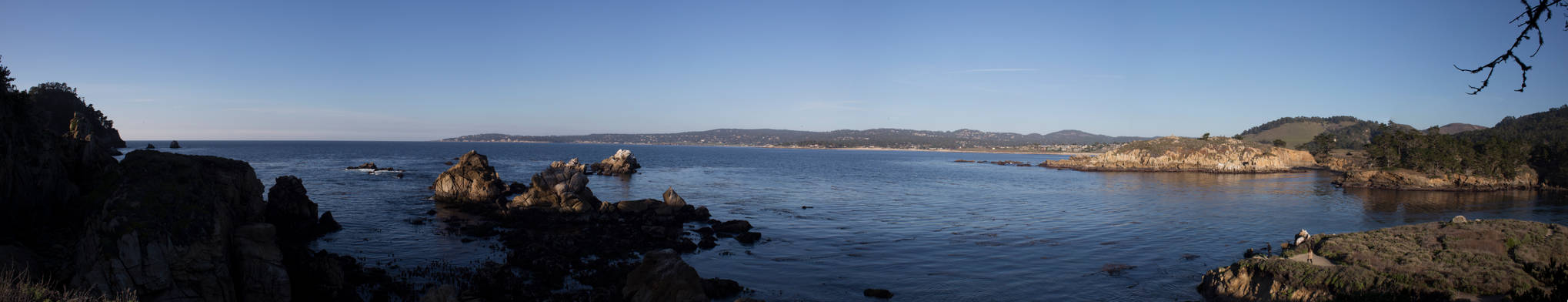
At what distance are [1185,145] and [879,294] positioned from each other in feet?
329

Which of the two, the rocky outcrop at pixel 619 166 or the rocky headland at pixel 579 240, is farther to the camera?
the rocky outcrop at pixel 619 166

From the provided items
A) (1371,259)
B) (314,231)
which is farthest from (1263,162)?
(314,231)

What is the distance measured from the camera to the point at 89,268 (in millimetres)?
10836

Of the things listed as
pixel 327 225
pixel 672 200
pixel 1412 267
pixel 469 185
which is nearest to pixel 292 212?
pixel 327 225

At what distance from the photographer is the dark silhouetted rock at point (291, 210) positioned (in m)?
24.7

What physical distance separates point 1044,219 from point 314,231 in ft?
109

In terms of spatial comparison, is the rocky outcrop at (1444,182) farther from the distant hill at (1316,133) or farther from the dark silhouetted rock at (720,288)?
the distant hill at (1316,133)

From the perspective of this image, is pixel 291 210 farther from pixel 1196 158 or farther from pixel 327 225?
pixel 1196 158

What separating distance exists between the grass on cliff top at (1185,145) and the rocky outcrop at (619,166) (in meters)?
75.9

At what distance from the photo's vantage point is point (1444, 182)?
54.4 meters

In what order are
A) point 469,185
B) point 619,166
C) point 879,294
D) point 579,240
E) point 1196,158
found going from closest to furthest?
point 879,294 → point 579,240 → point 469,185 → point 619,166 → point 1196,158

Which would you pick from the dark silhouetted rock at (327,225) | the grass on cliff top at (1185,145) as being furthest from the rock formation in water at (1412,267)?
the grass on cliff top at (1185,145)

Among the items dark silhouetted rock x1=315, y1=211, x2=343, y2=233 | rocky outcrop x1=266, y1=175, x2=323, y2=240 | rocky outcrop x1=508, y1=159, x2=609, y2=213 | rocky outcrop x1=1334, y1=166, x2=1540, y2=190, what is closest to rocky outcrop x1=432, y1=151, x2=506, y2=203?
rocky outcrop x1=508, y1=159, x2=609, y2=213

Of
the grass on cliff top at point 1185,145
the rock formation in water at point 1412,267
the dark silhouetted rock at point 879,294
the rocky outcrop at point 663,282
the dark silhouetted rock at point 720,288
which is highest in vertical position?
the grass on cliff top at point 1185,145
